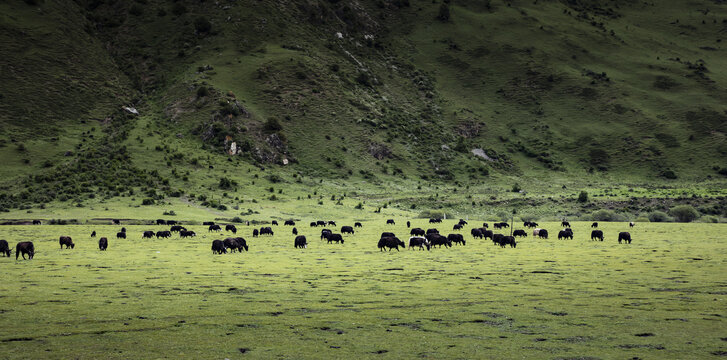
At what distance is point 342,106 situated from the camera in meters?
131

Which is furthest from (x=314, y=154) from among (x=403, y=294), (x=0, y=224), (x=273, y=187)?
(x=403, y=294)

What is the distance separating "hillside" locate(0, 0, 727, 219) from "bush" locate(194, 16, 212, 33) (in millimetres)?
584

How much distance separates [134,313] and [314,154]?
100299mm

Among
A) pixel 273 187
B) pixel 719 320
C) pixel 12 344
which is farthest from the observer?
pixel 273 187

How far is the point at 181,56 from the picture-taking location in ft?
447

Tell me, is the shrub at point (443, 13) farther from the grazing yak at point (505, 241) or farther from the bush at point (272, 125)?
the grazing yak at point (505, 241)

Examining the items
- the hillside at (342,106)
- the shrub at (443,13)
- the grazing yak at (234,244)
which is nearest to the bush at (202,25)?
the hillside at (342,106)

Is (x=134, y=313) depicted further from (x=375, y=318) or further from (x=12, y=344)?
(x=375, y=318)

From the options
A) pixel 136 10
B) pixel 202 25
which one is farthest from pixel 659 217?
pixel 136 10

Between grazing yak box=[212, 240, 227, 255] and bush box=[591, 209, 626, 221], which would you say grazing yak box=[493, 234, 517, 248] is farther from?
bush box=[591, 209, 626, 221]

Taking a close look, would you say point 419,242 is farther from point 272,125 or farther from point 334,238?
point 272,125

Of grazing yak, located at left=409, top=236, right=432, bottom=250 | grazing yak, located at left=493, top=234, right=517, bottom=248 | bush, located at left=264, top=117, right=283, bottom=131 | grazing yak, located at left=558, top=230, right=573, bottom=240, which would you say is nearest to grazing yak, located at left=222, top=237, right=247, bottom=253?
grazing yak, located at left=409, top=236, right=432, bottom=250

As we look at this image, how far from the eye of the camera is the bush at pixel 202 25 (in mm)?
142750

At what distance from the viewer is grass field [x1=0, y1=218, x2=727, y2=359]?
40.0 feet
